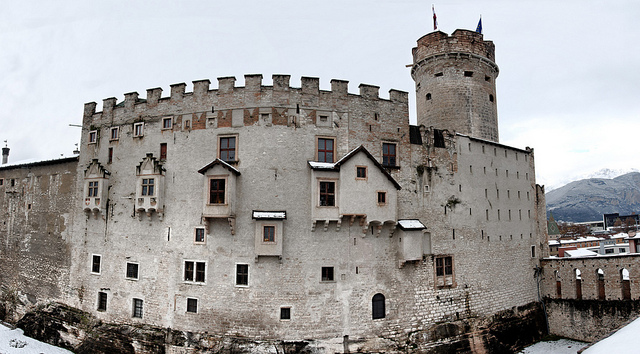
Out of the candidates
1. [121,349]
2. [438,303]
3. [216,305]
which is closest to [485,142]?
[438,303]

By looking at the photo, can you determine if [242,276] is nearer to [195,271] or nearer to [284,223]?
[195,271]

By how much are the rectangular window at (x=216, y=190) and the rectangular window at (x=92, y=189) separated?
31.9 feet

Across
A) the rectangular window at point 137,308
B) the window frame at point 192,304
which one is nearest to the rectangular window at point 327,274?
the window frame at point 192,304

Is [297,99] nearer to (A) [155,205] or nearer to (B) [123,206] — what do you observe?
(A) [155,205]

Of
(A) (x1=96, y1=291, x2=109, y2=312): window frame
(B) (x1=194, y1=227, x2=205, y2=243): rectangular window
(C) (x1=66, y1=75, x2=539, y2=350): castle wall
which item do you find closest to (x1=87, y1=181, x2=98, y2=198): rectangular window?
(C) (x1=66, y1=75, x2=539, y2=350): castle wall

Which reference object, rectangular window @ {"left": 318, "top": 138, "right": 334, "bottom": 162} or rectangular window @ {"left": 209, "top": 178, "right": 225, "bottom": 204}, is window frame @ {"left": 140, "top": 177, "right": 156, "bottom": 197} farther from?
rectangular window @ {"left": 318, "top": 138, "right": 334, "bottom": 162}

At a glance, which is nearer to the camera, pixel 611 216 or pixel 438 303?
pixel 438 303

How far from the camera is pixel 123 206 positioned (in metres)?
24.3

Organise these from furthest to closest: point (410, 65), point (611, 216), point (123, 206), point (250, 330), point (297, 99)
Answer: point (611, 216), point (410, 65), point (123, 206), point (297, 99), point (250, 330)

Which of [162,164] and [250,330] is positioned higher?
[162,164]

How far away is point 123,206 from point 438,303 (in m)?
21.1

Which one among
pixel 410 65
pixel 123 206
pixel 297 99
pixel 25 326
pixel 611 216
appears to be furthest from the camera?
pixel 611 216

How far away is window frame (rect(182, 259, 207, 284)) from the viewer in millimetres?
21406

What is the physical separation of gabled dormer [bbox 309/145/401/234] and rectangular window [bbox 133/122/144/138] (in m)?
11.7
